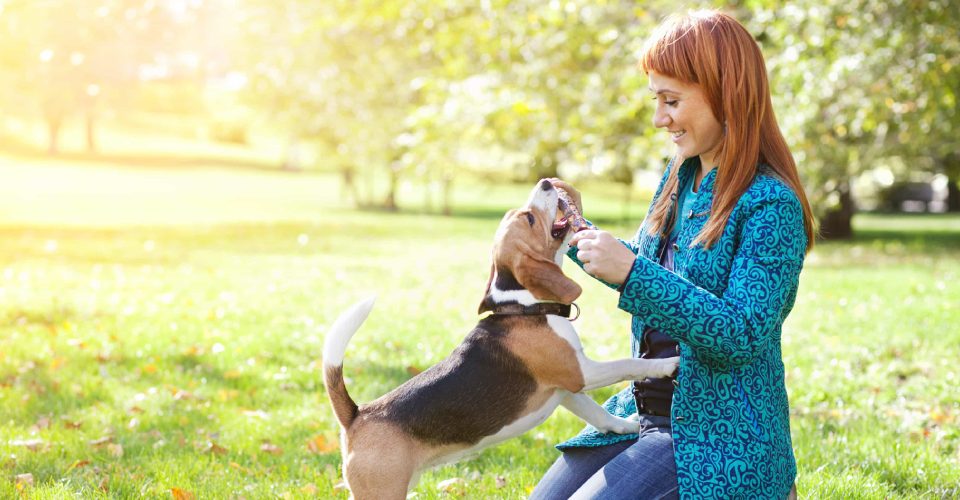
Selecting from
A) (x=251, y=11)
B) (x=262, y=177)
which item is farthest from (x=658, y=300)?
(x=262, y=177)

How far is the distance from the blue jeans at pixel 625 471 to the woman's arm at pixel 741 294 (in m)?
0.42

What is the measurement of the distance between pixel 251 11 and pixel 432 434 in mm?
22551

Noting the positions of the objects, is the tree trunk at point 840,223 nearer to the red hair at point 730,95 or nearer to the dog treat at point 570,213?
the dog treat at point 570,213

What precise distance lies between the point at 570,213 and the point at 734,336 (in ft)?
3.65

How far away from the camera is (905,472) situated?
4.82m

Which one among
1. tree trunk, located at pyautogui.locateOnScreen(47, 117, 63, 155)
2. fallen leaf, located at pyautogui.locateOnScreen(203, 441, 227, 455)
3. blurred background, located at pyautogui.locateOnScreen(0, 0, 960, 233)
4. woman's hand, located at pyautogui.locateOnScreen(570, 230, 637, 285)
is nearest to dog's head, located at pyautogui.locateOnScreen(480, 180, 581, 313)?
woman's hand, located at pyautogui.locateOnScreen(570, 230, 637, 285)

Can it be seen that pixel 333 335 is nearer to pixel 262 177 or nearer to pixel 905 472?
pixel 905 472

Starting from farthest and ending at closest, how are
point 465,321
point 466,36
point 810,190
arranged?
point 466,36
point 810,190
point 465,321

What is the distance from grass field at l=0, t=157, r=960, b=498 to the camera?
4.91 metres

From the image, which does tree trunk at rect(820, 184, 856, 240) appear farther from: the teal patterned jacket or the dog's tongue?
the teal patterned jacket

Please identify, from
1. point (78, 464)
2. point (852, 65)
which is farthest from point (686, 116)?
point (852, 65)

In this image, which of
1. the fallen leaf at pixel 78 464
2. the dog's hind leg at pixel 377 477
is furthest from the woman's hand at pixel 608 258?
the fallen leaf at pixel 78 464

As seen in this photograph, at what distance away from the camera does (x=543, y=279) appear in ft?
11.3

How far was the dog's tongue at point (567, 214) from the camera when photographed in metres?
3.73
